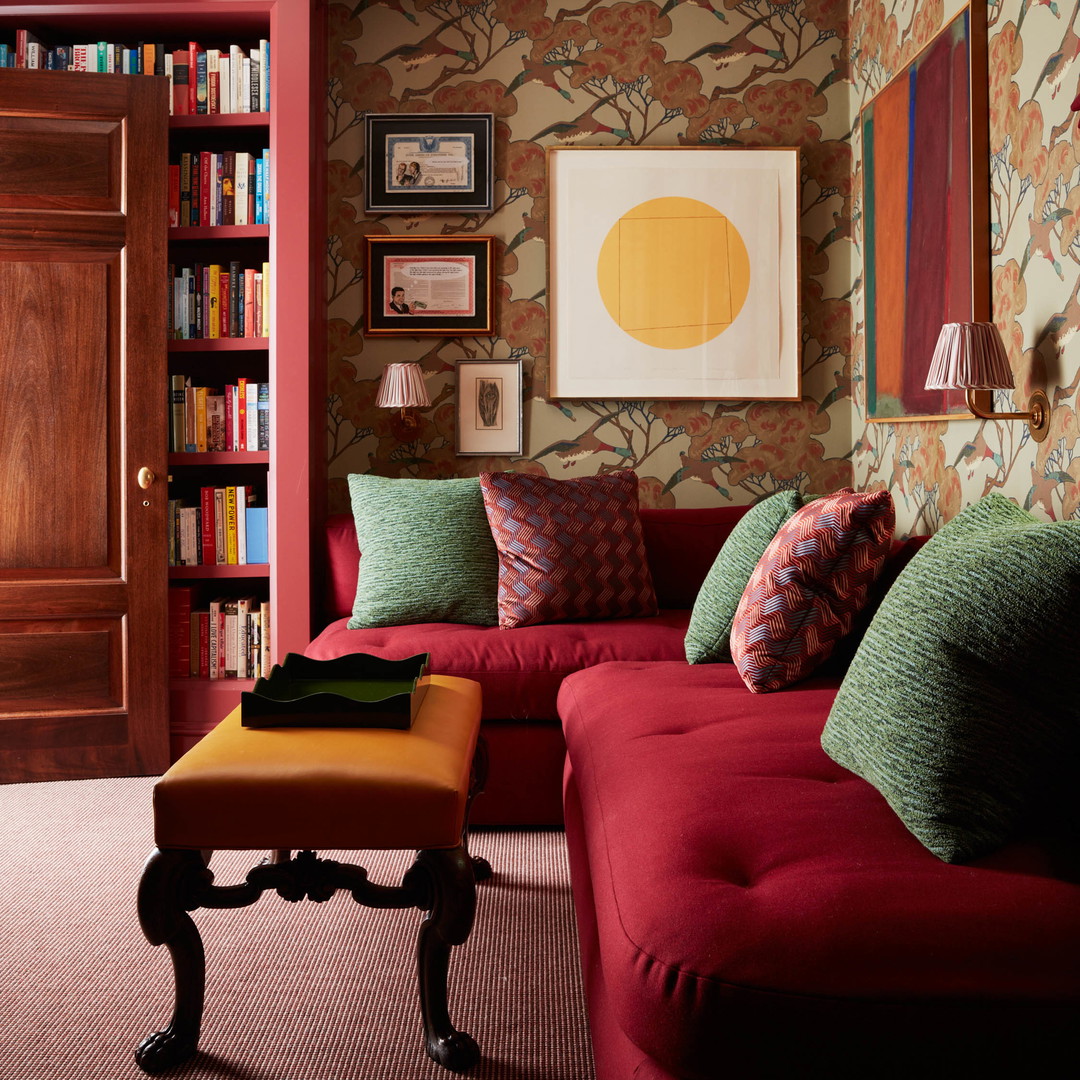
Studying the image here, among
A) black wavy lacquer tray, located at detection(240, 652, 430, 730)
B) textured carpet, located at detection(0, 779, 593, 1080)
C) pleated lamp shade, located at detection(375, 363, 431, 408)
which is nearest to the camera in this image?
textured carpet, located at detection(0, 779, 593, 1080)

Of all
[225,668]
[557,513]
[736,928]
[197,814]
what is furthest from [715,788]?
[225,668]

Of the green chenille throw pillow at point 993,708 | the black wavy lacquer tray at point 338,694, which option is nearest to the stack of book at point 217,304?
the black wavy lacquer tray at point 338,694

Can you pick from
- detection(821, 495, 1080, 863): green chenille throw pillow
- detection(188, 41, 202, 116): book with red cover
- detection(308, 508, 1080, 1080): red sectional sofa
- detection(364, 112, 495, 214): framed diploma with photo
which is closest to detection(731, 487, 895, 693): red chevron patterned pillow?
detection(308, 508, 1080, 1080): red sectional sofa

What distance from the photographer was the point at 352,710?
1.76m

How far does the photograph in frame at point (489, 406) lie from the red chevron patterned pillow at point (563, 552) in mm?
552

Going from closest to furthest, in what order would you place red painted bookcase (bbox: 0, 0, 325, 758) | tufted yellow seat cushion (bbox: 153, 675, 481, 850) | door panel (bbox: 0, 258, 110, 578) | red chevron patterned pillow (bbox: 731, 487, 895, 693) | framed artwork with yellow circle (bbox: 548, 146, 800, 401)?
1. tufted yellow seat cushion (bbox: 153, 675, 481, 850)
2. red chevron patterned pillow (bbox: 731, 487, 895, 693)
3. door panel (bbox: 0, 258, 110, 578)
4. red painted bookcase (bbox: 0, 0, 325, 758)
5. framed artwork with yellow circle (bbox: 548, 146, 800, 401)

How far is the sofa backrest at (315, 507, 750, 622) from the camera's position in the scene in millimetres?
3293

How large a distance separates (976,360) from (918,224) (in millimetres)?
902

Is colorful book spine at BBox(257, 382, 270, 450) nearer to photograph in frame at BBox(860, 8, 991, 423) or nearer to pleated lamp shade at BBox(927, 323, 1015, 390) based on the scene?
photograph in frame at BBox(860, 8, 991, 423)

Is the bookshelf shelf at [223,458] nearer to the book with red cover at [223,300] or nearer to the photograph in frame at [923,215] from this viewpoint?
the book with red cover at [223,300]

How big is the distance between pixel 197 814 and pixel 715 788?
79 centimetres

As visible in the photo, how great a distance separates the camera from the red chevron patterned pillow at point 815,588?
6.83 ft

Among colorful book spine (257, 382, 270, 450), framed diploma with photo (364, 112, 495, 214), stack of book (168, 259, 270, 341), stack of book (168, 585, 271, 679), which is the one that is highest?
framed diploma with photo (364, 112, 495, 214)

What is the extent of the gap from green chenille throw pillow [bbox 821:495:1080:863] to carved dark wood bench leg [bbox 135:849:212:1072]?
107 cm
